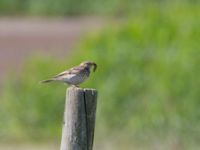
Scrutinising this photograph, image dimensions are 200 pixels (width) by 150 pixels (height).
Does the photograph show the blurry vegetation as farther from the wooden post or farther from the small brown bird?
the wooden post

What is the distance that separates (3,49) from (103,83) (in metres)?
8.76

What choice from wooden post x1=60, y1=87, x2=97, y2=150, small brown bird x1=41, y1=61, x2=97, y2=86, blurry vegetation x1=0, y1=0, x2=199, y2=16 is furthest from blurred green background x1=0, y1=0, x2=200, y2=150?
blurry vegetation x1=0, y1=0, x2=199, y2=16

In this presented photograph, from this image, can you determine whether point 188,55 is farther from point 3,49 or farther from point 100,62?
point 3,49

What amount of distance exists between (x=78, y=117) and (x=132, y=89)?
8.10 m

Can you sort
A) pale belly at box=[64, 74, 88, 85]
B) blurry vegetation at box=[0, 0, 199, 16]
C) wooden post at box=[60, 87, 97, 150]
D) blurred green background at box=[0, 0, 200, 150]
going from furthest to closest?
blurry vegetation at box=[0, 0, 199, 16]
blurred green background at box=[0, 0, 200, 150]
pale belly at box=[64, 74, 88, 85]
wooden post at box=[60, 87, 97, 150]

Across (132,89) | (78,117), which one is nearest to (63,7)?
(132,89)

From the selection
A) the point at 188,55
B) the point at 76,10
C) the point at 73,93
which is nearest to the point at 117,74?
the point at 188,55

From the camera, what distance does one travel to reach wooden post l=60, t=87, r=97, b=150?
801cm

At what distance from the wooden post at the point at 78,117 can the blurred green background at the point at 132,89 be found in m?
6.71

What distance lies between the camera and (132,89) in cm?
1609

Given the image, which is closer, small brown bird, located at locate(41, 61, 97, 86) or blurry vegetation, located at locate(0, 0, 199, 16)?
small brown bird, located at locate(41, 61, 97, 86)

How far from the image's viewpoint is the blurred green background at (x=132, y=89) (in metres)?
15.1

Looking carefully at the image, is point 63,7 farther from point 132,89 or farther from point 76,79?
point 76,79

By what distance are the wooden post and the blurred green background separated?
671cm
